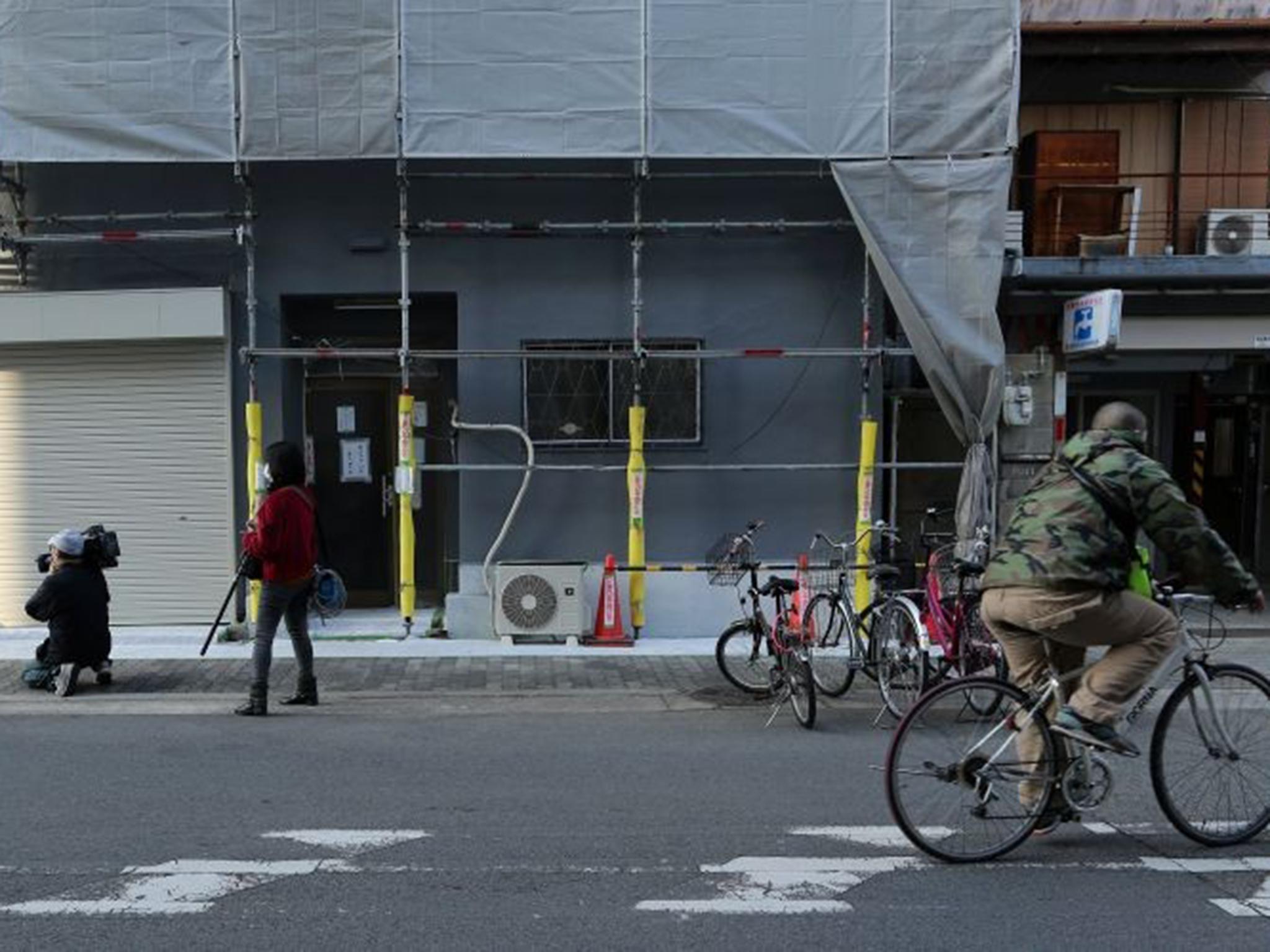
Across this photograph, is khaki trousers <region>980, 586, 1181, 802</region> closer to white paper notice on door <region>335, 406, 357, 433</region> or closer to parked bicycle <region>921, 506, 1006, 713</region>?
parked bicycle <region>921, 506, 1006, 713</region>

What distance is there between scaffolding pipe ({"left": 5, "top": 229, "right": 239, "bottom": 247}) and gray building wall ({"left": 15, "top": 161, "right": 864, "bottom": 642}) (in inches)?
8.8

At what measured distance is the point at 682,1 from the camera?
31.1 feet

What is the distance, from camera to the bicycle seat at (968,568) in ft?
22.8

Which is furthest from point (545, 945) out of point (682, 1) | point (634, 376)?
point (682, 1)

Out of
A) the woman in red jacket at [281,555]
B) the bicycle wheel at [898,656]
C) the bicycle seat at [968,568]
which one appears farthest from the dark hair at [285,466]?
the bicycle seat at [968,568]

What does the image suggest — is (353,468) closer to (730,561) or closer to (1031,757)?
(730,561)

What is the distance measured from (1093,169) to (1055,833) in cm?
857

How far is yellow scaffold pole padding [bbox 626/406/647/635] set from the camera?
969cm

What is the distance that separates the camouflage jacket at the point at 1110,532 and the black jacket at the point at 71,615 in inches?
260

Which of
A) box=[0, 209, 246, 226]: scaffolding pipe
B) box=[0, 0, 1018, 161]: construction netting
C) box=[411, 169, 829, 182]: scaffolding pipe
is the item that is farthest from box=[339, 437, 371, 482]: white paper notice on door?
box=[0, 0, 1018, 161]: construction netting

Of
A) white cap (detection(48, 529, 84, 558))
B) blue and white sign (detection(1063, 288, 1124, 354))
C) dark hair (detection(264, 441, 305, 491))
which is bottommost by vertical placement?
white cap (detection(48, 529, 84, 558))

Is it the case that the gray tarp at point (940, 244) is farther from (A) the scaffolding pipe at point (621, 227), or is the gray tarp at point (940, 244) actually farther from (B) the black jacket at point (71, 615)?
(B) the black jacket at point (71, 615)

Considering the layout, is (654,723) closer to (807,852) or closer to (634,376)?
(807,852)

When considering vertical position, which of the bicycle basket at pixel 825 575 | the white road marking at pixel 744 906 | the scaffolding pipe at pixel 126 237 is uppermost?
the scaffolding pipe at pixel 126 237
